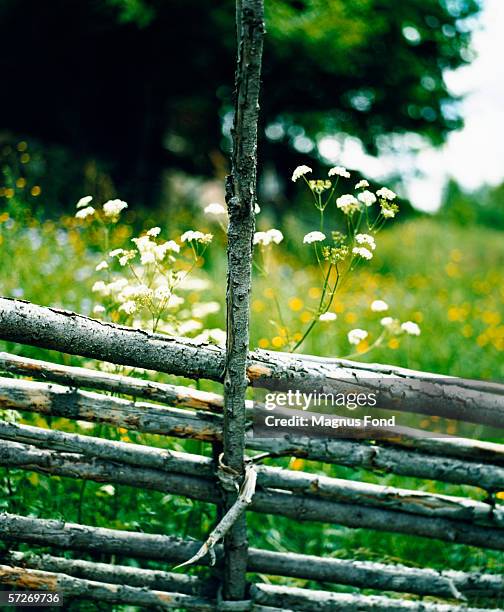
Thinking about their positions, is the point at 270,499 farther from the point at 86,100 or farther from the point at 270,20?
the point at 86,100

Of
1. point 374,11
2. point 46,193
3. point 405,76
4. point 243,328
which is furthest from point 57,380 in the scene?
point 405,76

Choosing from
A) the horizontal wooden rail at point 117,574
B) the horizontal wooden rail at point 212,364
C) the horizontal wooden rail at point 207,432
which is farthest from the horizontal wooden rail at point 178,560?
the horizontal wooden rail at point 212,364

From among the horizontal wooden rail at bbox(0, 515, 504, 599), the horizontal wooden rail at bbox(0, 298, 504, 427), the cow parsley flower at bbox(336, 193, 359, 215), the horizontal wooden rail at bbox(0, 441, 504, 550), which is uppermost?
the cow parsley flower at bbox(336, 193, 359, 215)

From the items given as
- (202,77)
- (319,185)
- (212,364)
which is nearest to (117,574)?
(212,364)

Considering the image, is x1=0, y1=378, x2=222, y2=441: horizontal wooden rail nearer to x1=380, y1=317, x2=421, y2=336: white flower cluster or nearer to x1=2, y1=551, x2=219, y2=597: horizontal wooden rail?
x1=2, y1=551, x2=219, y2=597: horizontal wooden rail

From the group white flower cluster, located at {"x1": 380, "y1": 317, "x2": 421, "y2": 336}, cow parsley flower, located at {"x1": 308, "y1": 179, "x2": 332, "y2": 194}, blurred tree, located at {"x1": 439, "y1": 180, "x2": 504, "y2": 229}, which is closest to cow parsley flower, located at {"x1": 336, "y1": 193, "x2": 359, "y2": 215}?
cow parsley flower, located at {"x1": 308, "y1": 179, "x2": 332, "y2": 194}

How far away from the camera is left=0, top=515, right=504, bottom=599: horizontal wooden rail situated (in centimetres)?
221

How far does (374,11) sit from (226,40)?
6.02 ft

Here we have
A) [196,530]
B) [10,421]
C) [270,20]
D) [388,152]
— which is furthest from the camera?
[388,152]

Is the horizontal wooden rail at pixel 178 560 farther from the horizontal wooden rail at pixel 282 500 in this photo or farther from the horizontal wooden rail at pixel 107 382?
the horizontal wooden rail at pixel 107 382

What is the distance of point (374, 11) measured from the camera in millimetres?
7734

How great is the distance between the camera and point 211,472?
2266 mm

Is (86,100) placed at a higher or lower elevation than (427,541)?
higher

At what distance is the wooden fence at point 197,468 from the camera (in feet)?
6.77
